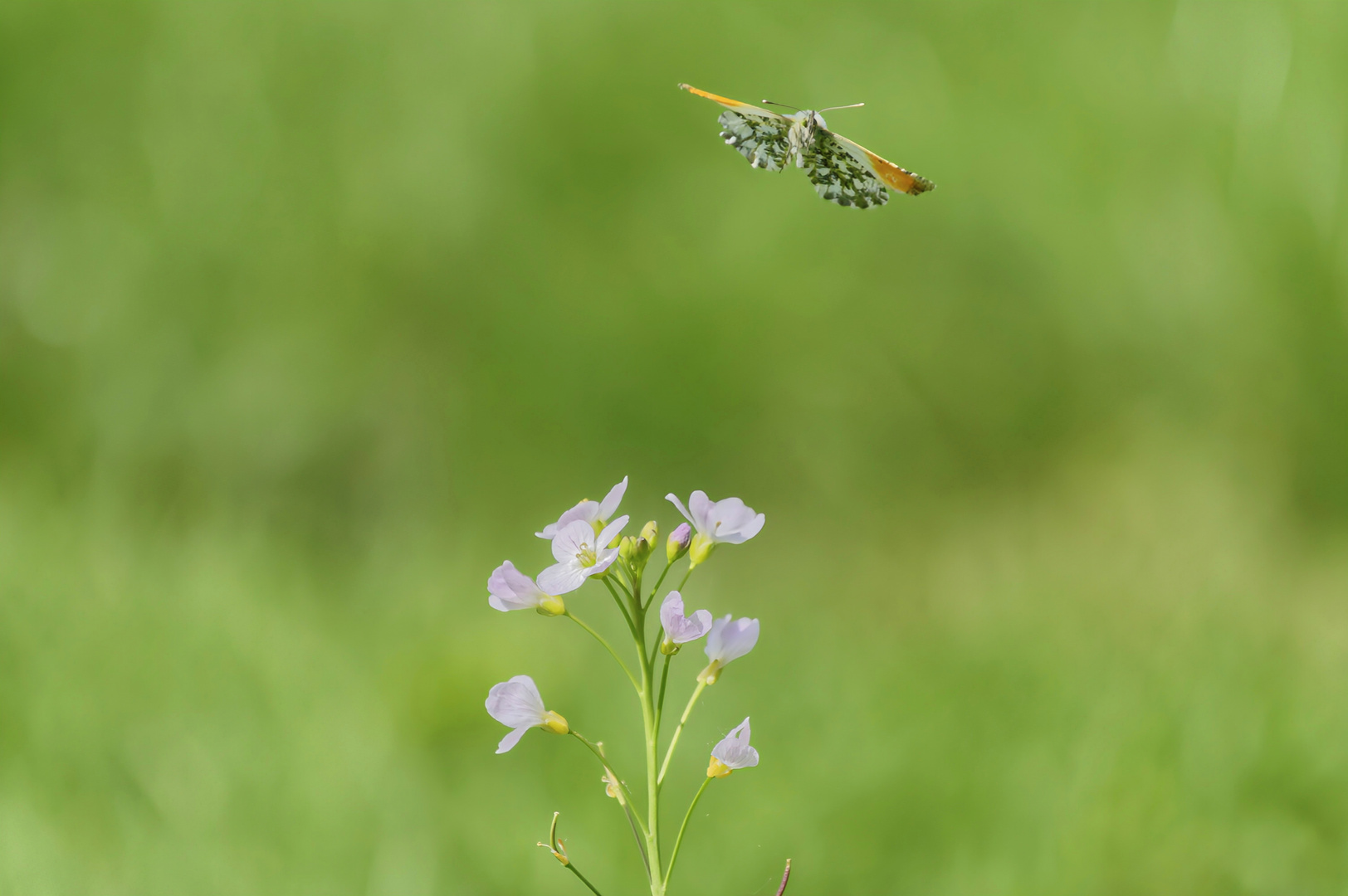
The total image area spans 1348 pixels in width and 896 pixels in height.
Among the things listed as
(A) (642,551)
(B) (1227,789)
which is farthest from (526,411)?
(A) (642,551)

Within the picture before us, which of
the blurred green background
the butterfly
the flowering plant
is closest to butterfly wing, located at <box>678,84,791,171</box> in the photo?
the butterfly

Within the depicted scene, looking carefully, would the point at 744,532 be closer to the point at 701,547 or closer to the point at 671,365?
the point at 701,547

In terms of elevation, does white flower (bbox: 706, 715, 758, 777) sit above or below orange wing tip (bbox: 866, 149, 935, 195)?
below

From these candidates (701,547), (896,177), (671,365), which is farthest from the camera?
(671,365)

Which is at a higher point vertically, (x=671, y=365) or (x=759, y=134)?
(x=759, y=134)

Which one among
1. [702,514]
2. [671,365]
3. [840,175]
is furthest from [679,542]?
[671,365]

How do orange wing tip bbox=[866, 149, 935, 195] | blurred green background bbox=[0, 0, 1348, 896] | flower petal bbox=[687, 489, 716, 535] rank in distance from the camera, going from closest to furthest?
orange wing tip bbox=[866, 149, 935, 195], flower petal bbox=[687, 489, 716, 535], blurred green background bbox=[0, 0, 1348, 896]

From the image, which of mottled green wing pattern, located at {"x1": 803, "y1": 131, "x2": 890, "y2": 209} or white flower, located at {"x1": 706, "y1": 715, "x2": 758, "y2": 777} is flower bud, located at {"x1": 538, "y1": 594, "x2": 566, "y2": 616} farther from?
mottled green wing pattern, located at {"x1": 803, "y1": 131, "x2": 890, "y2": 209}
